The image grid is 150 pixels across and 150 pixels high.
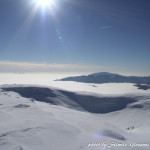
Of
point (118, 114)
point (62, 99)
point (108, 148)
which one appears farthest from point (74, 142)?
point (62, 99)

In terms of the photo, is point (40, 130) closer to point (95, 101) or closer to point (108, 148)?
point (108, 148)

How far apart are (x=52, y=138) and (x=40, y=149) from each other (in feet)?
9.23

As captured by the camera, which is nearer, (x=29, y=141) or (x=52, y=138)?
(x=29, y=141)

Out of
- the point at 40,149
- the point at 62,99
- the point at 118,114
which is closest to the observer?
the point at 40,149

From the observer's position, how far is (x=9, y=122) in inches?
873

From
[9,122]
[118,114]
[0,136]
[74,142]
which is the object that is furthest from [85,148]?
[118,114]

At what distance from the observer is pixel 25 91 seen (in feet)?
332

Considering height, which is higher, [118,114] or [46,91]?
[46,91]

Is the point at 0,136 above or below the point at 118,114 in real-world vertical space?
above

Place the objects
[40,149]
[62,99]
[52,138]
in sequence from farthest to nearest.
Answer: [62,99], [52,138], [40,149]

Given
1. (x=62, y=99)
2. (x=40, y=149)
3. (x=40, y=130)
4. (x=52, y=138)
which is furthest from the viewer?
(x=62, y=99)

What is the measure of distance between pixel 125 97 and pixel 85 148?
293ft

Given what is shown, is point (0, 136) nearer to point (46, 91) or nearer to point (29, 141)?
point (29, 141)

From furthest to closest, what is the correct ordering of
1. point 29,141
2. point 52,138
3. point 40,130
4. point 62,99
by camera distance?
Result: 1. point 62,99
2. point 40,130
3. point 52,138
4. point 29,141
